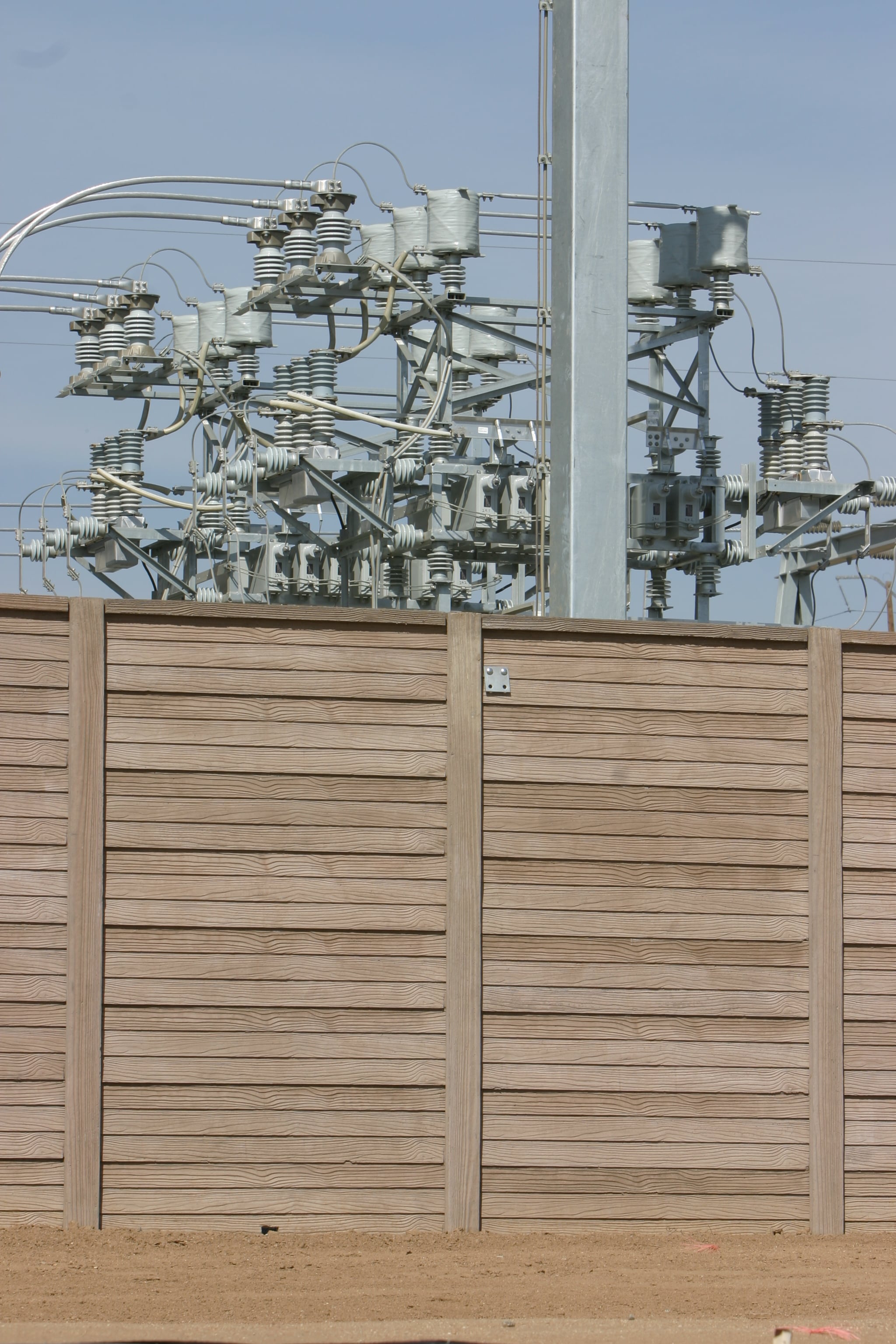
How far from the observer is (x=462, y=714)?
658 cm

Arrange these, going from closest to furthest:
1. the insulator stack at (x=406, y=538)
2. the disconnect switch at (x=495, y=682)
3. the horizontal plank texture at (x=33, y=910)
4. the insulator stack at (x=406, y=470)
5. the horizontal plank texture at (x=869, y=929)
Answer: the horizontal plank texture at (x=33, y=910) < the disconnect switch at (x=495, y=682) < the horizontal plank texture at (x=869, y=929) < the insulator stack at (x=406, y=470) < the insulator stack at (x=406, y=538)

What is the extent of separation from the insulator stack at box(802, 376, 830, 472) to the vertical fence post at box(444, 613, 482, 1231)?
9.08 metres

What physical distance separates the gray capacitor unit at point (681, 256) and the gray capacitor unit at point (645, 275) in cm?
35

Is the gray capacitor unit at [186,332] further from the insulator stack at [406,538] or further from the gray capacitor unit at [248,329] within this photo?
the insulator stack at [406,538]

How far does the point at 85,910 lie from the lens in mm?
6281

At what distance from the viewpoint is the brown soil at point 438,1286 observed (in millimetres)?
5215

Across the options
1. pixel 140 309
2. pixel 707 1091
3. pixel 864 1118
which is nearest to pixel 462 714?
pixel 707 1091

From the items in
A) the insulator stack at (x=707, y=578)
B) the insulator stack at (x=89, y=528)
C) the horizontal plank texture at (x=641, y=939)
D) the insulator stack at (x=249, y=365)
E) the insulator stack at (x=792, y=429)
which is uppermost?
the insulator stack at (x=249, y=365)

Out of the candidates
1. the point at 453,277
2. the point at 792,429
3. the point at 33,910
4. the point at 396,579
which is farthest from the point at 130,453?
the point at 33,910

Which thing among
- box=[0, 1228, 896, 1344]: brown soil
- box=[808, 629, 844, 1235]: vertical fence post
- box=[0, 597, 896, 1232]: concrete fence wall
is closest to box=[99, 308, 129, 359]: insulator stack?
box=[0, 597, 896, 1232]: concrete fence wall

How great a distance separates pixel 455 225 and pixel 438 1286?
1015 centimetres

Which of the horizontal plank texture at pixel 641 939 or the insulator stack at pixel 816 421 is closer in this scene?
the horizontal plank texture at pixel 641 939

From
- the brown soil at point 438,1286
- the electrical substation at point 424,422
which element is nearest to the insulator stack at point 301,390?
the electrical substation at point 424,422

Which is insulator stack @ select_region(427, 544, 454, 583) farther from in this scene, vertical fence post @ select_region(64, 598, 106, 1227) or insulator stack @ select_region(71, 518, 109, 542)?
vertical fence post @ select_region(64, 598, 106, 1227)
